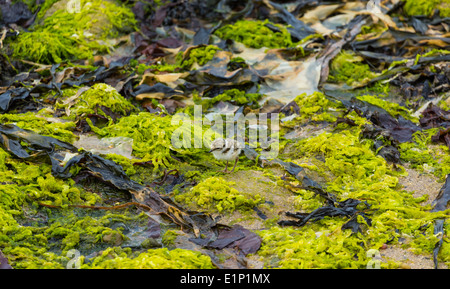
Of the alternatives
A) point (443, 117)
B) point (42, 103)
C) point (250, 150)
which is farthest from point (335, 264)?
point (42, 103)

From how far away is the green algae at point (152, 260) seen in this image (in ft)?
7.75

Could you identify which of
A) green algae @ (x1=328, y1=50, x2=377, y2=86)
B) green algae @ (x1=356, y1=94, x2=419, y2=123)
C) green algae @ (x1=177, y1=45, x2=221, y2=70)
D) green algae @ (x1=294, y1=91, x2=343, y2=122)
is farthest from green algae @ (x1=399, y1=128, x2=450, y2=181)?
green algae @ (x1=177, y1=45, x2=221, y2=70)

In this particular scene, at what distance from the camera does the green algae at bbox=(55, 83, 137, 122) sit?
4.23m

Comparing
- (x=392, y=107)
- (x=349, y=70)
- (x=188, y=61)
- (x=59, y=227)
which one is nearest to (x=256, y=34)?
(x=188, y=61)

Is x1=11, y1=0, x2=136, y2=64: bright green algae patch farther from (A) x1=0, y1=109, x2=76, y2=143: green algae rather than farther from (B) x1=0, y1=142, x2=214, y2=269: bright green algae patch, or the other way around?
(B) x1=0, y1=142, x2=214, y2=269: bright green algae patch

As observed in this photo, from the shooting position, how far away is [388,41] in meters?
5.67

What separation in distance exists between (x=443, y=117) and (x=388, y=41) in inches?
68.4

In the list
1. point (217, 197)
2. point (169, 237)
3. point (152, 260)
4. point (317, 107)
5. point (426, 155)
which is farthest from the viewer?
point (317, 107)

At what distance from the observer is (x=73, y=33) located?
6004 millimetres

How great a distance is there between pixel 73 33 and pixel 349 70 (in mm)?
3430

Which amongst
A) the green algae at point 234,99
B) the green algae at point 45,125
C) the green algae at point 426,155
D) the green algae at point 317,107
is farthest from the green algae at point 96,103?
the green algae at point 426,155

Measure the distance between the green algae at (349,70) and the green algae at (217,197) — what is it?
8.15 feet

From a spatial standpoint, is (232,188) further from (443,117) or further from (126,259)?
(443,117)

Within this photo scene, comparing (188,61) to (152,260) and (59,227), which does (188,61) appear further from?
(152,260)
